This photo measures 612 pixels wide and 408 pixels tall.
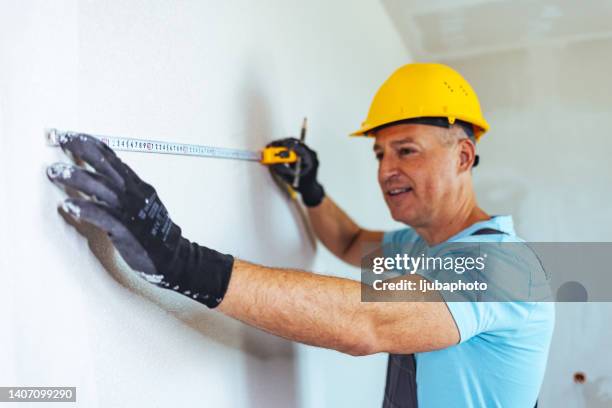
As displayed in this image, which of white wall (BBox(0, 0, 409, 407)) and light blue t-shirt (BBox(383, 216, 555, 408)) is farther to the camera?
light blue t-shirt (BBox(383, 216, 555, 408))

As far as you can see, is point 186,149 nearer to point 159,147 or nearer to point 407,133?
point 159,147

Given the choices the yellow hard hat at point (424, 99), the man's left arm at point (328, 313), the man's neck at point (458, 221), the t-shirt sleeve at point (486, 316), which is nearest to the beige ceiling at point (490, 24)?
the yellow hard hat at point (424, 99)

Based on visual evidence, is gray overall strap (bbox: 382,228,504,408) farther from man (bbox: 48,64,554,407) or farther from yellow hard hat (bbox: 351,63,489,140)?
yellow hard hat (bbox: 351,63,489,140)

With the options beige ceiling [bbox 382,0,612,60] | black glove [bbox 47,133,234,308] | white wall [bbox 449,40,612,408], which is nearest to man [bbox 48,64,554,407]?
black glove [bbox 47,133,234,308]

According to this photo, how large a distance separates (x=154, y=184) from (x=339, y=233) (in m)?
0.92

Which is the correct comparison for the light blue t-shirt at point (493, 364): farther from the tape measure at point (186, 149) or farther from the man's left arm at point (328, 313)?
the tape measure at point (186, 149)

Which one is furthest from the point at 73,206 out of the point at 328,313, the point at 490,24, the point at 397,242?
the point at 490,24

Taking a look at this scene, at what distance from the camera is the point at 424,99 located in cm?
139

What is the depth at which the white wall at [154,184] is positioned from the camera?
0.65 metres

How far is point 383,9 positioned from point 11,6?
2.25m

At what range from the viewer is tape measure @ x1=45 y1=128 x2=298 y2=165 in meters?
0.75

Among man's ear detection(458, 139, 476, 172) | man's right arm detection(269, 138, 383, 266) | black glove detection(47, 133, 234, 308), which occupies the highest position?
man's ear detection(458, 139, 476, 172)

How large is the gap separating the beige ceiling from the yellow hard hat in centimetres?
123

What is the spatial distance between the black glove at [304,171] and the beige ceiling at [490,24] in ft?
4.65
